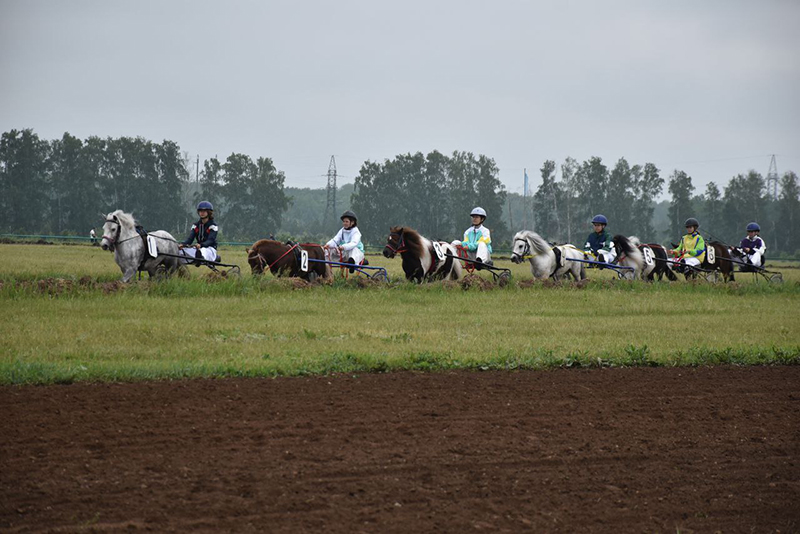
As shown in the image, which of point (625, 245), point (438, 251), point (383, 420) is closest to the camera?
point (383, 420)

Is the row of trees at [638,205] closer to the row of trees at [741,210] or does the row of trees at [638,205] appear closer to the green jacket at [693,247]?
the row of trees at [741,210]

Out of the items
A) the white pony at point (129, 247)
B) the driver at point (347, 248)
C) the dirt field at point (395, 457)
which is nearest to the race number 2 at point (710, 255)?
the driver at point (347, 248)

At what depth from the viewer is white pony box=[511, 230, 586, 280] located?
64.6 feet

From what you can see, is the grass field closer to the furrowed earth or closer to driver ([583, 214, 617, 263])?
the furrowed earth

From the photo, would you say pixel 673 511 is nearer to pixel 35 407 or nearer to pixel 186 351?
pixel 35 407

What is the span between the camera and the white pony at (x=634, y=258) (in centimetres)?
2184

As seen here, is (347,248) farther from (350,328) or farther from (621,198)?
(621,198)

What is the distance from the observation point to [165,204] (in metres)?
55.1

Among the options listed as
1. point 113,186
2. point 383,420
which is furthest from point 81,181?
point 383,420

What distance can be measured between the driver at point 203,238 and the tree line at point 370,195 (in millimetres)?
36331

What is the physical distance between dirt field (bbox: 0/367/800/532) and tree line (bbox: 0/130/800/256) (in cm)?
4714

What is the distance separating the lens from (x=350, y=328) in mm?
12508

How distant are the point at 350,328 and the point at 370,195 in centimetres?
4967

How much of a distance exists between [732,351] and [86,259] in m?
20.7
